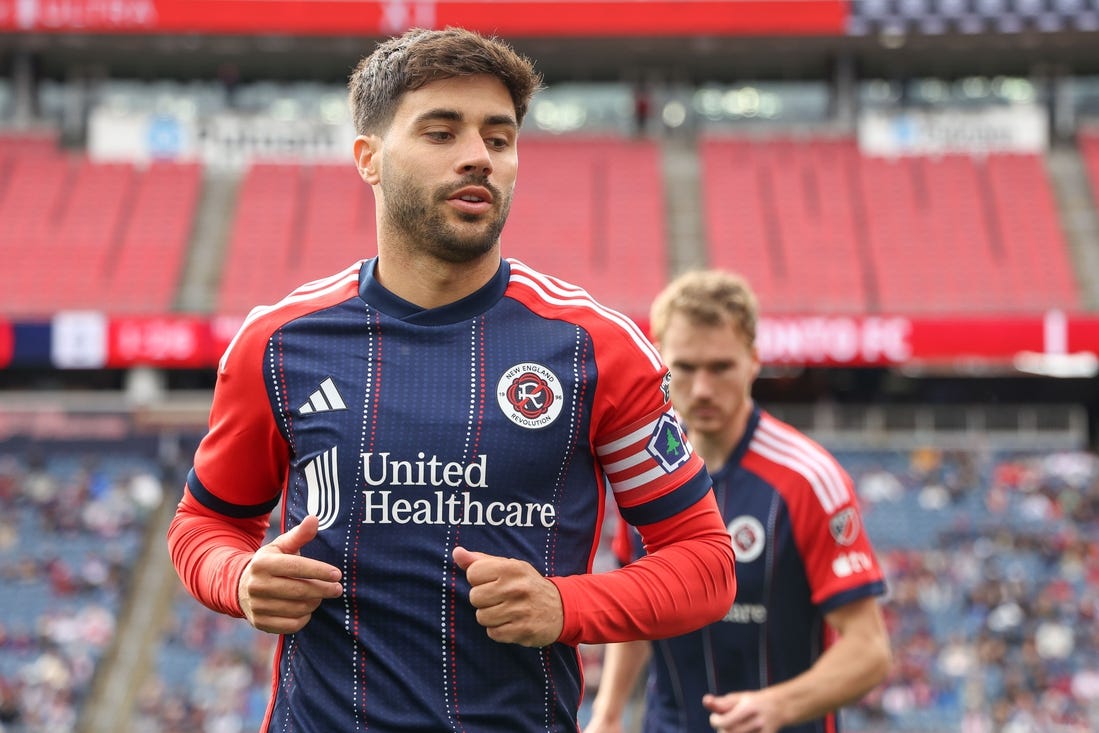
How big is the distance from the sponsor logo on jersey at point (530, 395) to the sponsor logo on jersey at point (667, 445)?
193 mm

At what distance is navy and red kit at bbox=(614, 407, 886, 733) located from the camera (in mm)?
4117

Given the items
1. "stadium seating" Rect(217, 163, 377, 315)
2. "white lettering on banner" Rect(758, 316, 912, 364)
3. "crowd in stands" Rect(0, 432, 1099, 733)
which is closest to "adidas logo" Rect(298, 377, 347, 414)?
"crowd in stands" Rect(0, 432, 1099, 733)

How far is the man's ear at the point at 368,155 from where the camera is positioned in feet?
8.59

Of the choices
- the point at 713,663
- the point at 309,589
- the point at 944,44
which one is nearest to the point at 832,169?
the point at 944,44


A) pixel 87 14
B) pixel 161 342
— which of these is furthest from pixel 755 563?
pixel 87 14

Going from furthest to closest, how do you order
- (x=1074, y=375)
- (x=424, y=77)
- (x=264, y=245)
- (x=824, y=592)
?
(x=264, y=245) < (x=1074, y=375) < (x=824, y=592) < (x=424, y=77)

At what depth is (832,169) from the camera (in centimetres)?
2788

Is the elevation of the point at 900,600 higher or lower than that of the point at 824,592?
lower

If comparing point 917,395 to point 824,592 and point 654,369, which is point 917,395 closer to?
point 824,592

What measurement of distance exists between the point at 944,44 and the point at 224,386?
26617mm

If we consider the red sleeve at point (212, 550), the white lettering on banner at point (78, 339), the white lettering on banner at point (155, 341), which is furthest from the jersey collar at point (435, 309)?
the white lettering on banner at point (78, 339)

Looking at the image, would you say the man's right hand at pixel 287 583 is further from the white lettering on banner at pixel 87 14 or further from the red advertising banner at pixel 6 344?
the white lettering on banner at pixel 87 14

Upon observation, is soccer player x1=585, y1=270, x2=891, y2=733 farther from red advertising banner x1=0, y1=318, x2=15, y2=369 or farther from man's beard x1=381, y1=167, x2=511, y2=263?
red advertising banner x1=0, y1=318, x2=15, y2=369

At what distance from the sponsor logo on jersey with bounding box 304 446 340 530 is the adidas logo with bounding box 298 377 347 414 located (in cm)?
8
